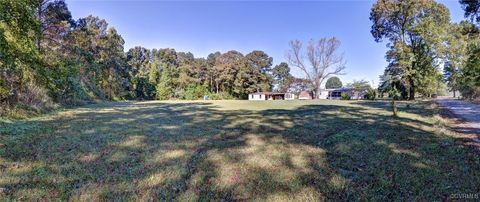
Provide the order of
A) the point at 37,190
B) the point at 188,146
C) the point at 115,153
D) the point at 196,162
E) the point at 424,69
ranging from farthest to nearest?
the point at 424,69 < the point at 188,146 < the point at 115,153 < the point at 196,162 < the point at 37,190

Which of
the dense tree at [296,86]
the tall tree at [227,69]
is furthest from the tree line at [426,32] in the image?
the dense tree at [296,86]

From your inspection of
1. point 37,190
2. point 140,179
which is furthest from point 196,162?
point 37,190

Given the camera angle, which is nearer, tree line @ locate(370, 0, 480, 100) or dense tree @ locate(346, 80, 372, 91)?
tree line @ locate(370, 0, 480, 100)

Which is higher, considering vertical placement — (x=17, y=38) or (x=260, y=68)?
(x=260, y=68)

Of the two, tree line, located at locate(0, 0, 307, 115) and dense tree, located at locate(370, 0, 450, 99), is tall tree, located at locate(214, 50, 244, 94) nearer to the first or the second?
tree line, located at locate(0, 0, 307, 115)

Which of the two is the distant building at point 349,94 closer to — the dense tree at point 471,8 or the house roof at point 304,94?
the house roof at point 304,94

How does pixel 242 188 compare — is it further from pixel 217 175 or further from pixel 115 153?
pixel 115 153

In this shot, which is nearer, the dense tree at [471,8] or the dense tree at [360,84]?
the dense tree at [471,8]

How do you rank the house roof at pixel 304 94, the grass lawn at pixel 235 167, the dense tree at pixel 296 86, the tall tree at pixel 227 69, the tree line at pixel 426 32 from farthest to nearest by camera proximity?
the dense tree at pixel 296 86, the house roof at pixel 304 94, the tall tree at pixel 227 69, the tree line at pixel 426 32, the grass lawn at pixel 235 167

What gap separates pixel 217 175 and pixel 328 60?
51.4m

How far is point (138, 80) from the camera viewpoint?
50.1 metres

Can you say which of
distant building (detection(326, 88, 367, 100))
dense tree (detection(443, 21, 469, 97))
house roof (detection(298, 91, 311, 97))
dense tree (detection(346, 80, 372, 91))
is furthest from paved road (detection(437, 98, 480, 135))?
house roof (detection(298, 91, 311, 97))

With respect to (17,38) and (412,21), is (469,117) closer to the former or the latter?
(17,38)

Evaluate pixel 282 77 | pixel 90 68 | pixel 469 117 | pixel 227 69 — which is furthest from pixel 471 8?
pixel 282 77
